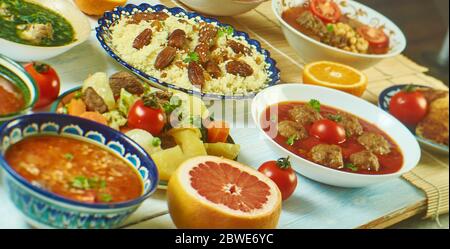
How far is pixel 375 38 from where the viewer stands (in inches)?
72.2

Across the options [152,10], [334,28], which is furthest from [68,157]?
[334,28]

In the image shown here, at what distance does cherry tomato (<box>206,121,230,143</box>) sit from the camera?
123 centimetres

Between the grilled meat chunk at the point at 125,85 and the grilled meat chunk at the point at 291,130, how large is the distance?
29 centimetres

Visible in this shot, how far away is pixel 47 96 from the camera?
3.97 ft

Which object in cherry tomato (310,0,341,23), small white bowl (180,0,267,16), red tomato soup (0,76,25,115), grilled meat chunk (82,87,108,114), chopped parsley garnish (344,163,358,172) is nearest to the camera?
red tomato soup (0,76,25,115)

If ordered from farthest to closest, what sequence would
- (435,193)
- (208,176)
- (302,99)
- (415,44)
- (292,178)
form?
1. (415,44)
2. (302,99)
3. (435,193)
4. (292,178)
5. (208,176)

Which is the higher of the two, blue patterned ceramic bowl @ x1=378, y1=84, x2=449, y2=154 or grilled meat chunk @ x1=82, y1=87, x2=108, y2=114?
grilled meat chunk @ x1=82, y1=87, x2=108, y2=114

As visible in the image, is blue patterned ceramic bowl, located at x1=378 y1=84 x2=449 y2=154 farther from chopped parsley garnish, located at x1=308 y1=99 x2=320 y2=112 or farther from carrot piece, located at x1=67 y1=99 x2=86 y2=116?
carrot piece, located at x1=67 y1=99 x2=86 y2=116

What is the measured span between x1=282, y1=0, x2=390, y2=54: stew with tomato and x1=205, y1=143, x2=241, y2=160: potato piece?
64 centimetres

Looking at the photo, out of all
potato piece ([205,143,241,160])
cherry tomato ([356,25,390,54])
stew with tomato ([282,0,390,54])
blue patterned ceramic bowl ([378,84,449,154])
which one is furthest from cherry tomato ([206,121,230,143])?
cherry tomato ([356,25,390,54])

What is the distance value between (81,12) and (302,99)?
0.55 m

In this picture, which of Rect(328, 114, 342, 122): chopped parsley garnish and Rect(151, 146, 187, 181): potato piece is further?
Rect(328, 114, 342, 122): chopped parsley garnish
